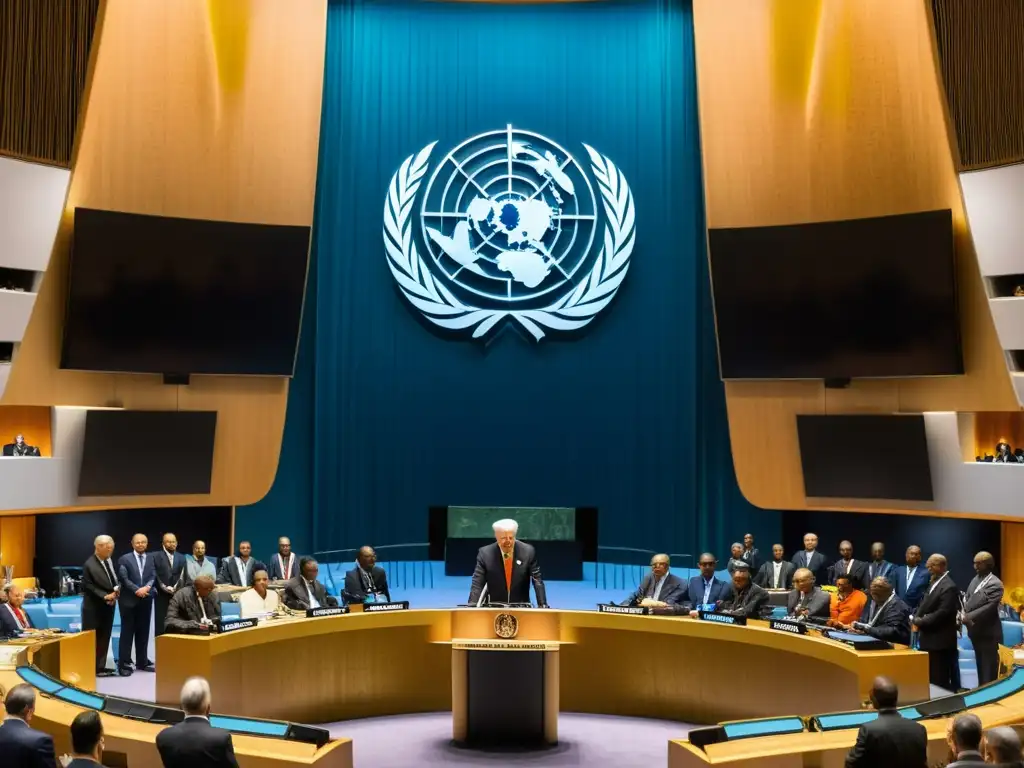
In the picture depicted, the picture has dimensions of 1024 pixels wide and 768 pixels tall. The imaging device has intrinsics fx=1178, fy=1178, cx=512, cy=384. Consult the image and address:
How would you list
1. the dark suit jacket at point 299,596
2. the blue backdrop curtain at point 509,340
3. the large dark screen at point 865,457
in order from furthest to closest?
1. the blue backdrop curtain at point 509,340
2. the large dark screen at point 865,457
3. the dark suit jacket at point 299,596

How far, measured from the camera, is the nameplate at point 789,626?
354 inches

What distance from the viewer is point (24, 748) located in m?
5.12

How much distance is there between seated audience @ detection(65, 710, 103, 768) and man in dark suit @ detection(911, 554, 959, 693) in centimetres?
682

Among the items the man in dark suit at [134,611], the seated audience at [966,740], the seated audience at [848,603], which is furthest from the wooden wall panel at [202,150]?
the seated audience at [966,740]

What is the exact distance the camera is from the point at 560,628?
31.8 ft

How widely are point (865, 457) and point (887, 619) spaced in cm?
632

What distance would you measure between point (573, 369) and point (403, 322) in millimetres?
2713

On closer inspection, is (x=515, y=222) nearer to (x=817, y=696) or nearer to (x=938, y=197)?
(x=938, y=197)

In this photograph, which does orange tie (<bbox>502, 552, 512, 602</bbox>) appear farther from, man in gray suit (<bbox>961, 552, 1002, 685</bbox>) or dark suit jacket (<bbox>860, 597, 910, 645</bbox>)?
man in gray suit (<bbox>961, 552, 1002, 685</bbox>)

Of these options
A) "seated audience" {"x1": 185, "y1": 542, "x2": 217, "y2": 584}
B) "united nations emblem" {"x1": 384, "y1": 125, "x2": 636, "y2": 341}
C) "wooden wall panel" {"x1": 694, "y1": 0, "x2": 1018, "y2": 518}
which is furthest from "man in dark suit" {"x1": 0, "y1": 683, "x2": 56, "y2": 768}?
"united nations emblem" {"x1": 384, "y1": 125, "x2": 636, "y2": 341}

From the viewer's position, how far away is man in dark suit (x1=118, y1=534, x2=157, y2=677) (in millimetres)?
10828

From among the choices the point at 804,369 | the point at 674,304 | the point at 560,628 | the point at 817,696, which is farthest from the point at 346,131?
the point at 817,696

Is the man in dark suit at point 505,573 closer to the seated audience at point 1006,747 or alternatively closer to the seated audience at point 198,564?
the seated audience at point 198,564

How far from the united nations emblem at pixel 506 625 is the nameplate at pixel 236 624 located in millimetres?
1928
